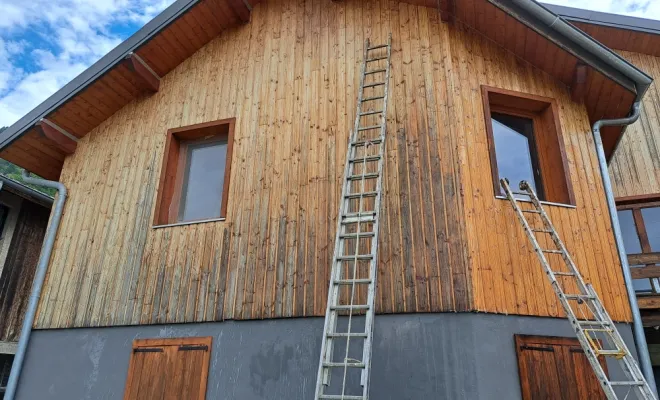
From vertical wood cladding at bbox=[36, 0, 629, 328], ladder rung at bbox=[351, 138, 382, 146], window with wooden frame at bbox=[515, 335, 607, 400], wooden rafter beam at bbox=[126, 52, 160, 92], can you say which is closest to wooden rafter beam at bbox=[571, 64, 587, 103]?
vertical wood cladding at bbox=[36, 0, 629, 328]

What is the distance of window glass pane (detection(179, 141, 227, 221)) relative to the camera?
23.4 ft

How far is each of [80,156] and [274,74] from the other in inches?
138

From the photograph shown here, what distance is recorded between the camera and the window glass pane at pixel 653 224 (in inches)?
345

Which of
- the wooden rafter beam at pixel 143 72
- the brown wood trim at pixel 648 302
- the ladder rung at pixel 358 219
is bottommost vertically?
the brown wood trim at pixel 648 302

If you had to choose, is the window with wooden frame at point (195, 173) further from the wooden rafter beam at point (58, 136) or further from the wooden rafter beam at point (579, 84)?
the wooden rafter beam at point (579, 84)

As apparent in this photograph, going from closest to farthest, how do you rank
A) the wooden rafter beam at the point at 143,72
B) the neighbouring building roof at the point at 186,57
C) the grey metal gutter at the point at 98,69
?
the neighbouring building roof at the point at 186,57 < the grey metal gutter at the point at 98,69 < the wooden rafter beam at the point at 143,72

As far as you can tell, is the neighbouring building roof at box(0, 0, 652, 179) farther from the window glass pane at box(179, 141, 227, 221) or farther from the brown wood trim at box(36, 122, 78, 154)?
the window glass pane at box(179, 141, 227, 221)

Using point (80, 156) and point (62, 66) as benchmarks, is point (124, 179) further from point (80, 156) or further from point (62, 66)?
point (62, 66)

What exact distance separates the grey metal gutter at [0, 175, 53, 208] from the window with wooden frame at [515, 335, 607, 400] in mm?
9062

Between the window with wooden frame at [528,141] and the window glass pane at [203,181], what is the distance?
375 cm

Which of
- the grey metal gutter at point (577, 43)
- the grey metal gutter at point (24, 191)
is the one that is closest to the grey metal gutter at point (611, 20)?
the grey metal gutter at point (577, 43)

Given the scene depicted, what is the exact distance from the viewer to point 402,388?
498 cm

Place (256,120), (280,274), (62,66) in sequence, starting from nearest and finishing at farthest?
(280,274) → (256,120) → (62,66)

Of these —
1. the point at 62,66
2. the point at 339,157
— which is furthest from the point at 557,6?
the point at 62,66
